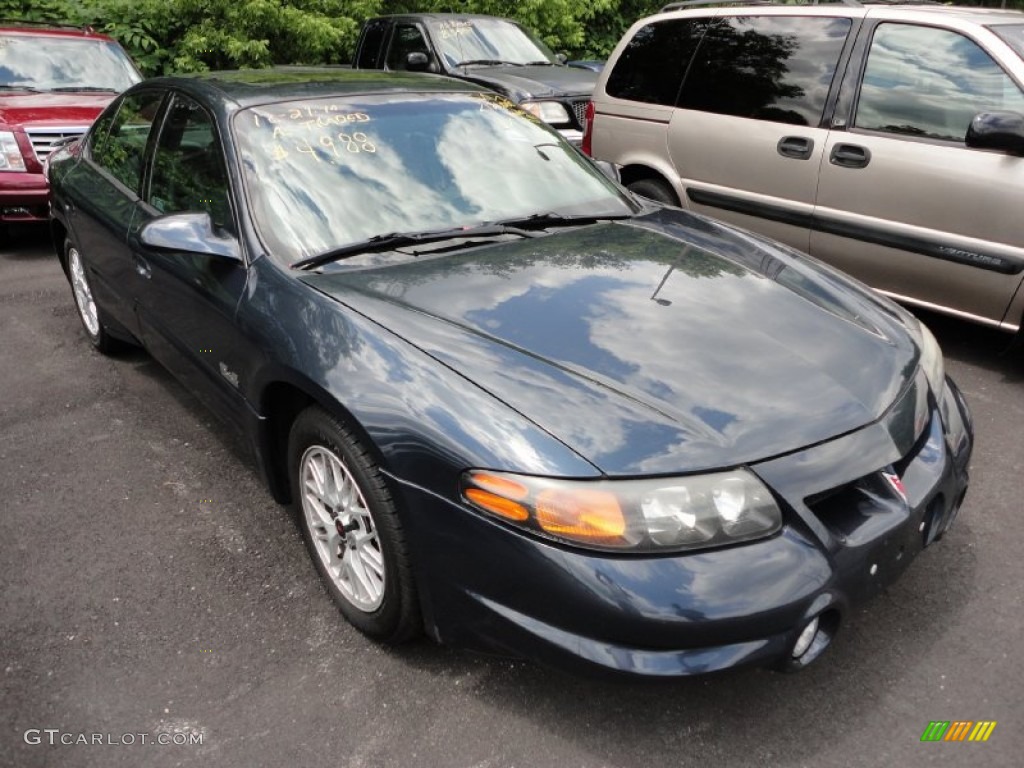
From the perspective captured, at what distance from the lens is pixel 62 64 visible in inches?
311

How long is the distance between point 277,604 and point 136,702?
52 cm

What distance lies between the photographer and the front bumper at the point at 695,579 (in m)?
1.95

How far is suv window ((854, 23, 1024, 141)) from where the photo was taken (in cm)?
427

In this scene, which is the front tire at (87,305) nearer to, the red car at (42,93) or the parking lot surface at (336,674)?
the parking lot surface at (336,674)

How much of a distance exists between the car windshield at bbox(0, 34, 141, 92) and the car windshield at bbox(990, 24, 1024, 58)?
22.9 feet

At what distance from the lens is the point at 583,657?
78.9 inches

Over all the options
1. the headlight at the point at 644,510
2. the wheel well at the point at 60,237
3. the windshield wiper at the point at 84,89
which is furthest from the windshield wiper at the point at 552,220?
the windshield wiper at the point at 84,89

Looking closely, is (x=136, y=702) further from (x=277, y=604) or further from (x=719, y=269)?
(x=719, y=269)

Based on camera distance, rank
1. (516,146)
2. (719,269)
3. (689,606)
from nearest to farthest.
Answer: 1. (689,606)
2. (719,269)
3. (516,146)

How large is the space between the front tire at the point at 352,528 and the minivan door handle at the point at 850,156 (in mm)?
3374

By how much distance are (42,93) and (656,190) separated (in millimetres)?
5370

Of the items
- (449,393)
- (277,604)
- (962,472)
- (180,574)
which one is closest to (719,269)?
(962,472)

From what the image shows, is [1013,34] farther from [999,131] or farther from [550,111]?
[550,111]

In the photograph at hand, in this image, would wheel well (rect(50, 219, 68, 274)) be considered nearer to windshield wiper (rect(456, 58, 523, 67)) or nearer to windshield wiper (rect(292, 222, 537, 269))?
windshield wiper (rect(292, 222, 537, 269))
